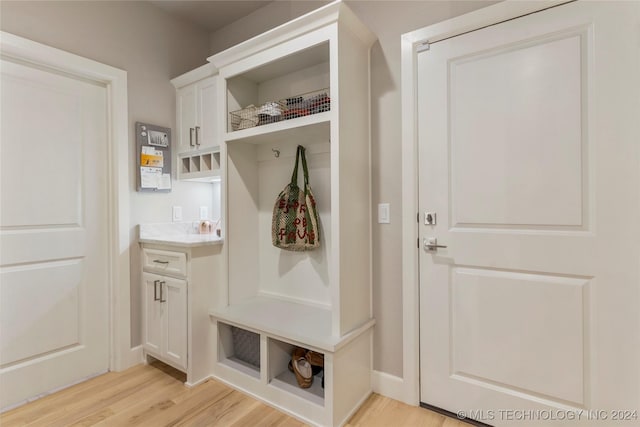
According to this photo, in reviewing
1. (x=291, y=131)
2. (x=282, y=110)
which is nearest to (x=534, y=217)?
(x=291, y=131)

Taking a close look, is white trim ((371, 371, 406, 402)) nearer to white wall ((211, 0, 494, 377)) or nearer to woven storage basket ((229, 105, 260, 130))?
white wall ((211, 0, 494, 377))

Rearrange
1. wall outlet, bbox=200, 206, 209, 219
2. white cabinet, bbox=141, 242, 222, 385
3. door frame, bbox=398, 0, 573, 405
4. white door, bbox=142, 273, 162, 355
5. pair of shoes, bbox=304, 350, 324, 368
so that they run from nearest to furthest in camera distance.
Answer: door frame, bbox=398, 0, 573, 405
pair of shoes, bbox=304, 350, 324, 368
white cabinet, bbox=141, 242, 222, 385
white door, bbox=142, 273, 162, 355
wall outlet, bbox=200, 206, 209, 219

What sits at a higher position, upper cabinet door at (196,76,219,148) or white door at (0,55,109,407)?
upper cabinet door at (196,76,219,148)

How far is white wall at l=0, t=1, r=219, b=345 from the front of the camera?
1942 millimetres

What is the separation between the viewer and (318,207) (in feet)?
6.93

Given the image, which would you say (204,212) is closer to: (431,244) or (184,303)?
(184,303)

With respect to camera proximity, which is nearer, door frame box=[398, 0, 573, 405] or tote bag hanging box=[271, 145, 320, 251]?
door frame box=[398, 0, 573, 405]

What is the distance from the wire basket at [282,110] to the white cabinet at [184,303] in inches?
33.2

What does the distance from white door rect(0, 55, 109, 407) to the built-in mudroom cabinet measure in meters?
0.89

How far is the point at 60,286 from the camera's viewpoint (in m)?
2.05

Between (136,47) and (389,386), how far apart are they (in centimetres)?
292

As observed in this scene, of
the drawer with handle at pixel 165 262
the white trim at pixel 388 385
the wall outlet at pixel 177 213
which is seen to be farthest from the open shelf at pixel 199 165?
the white trim at pixel 388 385

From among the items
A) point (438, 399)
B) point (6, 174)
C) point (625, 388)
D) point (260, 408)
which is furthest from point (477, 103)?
point (6, 174)

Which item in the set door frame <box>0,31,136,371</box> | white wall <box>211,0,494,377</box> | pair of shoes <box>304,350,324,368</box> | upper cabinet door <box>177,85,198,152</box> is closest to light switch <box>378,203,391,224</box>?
white wall <box>211,0,494,377</box>
